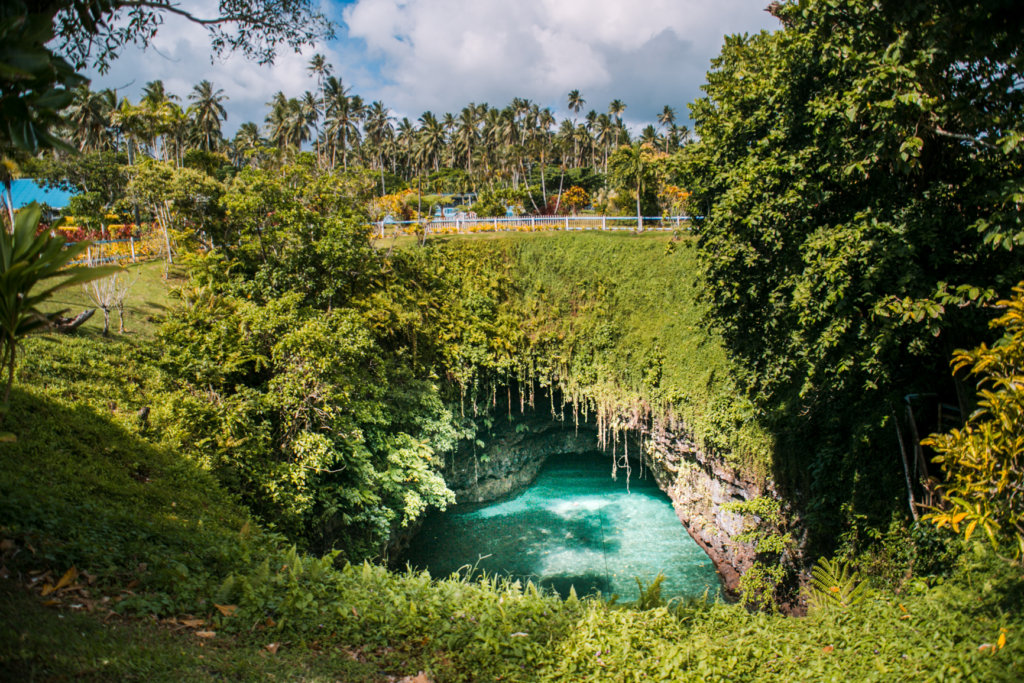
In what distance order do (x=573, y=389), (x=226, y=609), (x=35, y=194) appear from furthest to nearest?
(x=35, y=194) → (x=573, y=389) → (x=226, y=609)

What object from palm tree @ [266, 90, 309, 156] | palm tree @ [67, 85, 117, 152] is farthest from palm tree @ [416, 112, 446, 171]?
palm tree @ [67, 85, 117, 152]

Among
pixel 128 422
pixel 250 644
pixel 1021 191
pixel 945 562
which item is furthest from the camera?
pixel 128 422

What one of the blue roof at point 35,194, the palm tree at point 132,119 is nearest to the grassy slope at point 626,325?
the palm tree at point 132,119

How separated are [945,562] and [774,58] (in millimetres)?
7356

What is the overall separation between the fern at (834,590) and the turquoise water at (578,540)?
3450mm

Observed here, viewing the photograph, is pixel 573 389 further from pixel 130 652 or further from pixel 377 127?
pixel 377 127

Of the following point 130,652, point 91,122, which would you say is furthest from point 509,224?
point 91,122

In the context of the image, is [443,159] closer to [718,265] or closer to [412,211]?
[412,211]

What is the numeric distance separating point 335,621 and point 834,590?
6.35 meters

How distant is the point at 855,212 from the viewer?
7.46 m

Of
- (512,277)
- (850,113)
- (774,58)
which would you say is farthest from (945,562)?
(512,277)

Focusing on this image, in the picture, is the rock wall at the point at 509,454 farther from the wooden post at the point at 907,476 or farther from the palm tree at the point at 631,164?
the wooden post at the point at 907,476

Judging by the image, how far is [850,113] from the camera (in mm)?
6227

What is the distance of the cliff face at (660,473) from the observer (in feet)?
41.6
